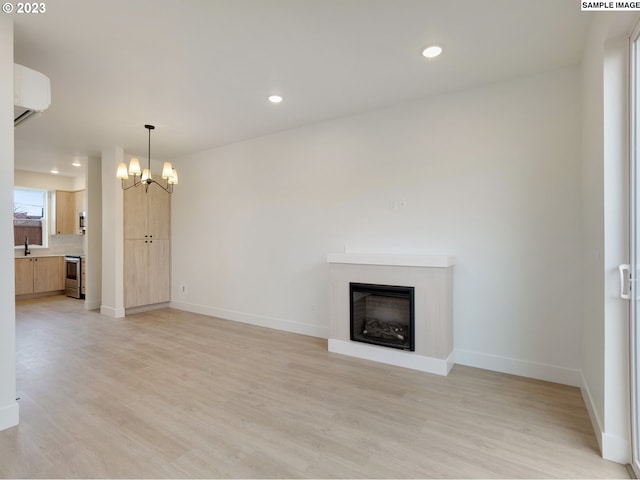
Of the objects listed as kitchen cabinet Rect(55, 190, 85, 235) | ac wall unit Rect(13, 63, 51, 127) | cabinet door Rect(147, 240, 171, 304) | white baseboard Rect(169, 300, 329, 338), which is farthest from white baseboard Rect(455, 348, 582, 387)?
kitchen cabinet Rect(55, 190, 85, 235)

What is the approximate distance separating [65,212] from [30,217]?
0.66m

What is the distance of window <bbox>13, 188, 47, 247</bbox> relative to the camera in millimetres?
7344

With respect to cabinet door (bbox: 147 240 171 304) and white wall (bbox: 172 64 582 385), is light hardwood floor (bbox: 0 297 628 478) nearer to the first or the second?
white wall (bbox: 172 64 582 385)

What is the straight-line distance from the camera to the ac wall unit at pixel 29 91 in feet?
7.76

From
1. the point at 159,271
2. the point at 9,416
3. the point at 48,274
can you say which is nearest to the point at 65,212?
the point at 48,274

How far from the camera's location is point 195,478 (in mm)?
1728

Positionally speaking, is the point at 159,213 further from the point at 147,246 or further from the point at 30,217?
the point at 30,217

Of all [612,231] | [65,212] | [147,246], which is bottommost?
[147,246]

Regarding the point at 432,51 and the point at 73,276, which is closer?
the point at 432,51

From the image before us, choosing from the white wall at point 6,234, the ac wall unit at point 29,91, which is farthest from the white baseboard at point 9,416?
the ac wall unit at point 29,91

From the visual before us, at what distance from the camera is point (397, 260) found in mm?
3291

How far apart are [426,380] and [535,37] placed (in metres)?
2.90

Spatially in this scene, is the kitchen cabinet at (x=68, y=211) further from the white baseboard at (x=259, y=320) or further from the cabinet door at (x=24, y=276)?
the white baseboard at (x=259, y=320)

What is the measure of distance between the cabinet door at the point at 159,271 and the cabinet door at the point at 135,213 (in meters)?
0.31
